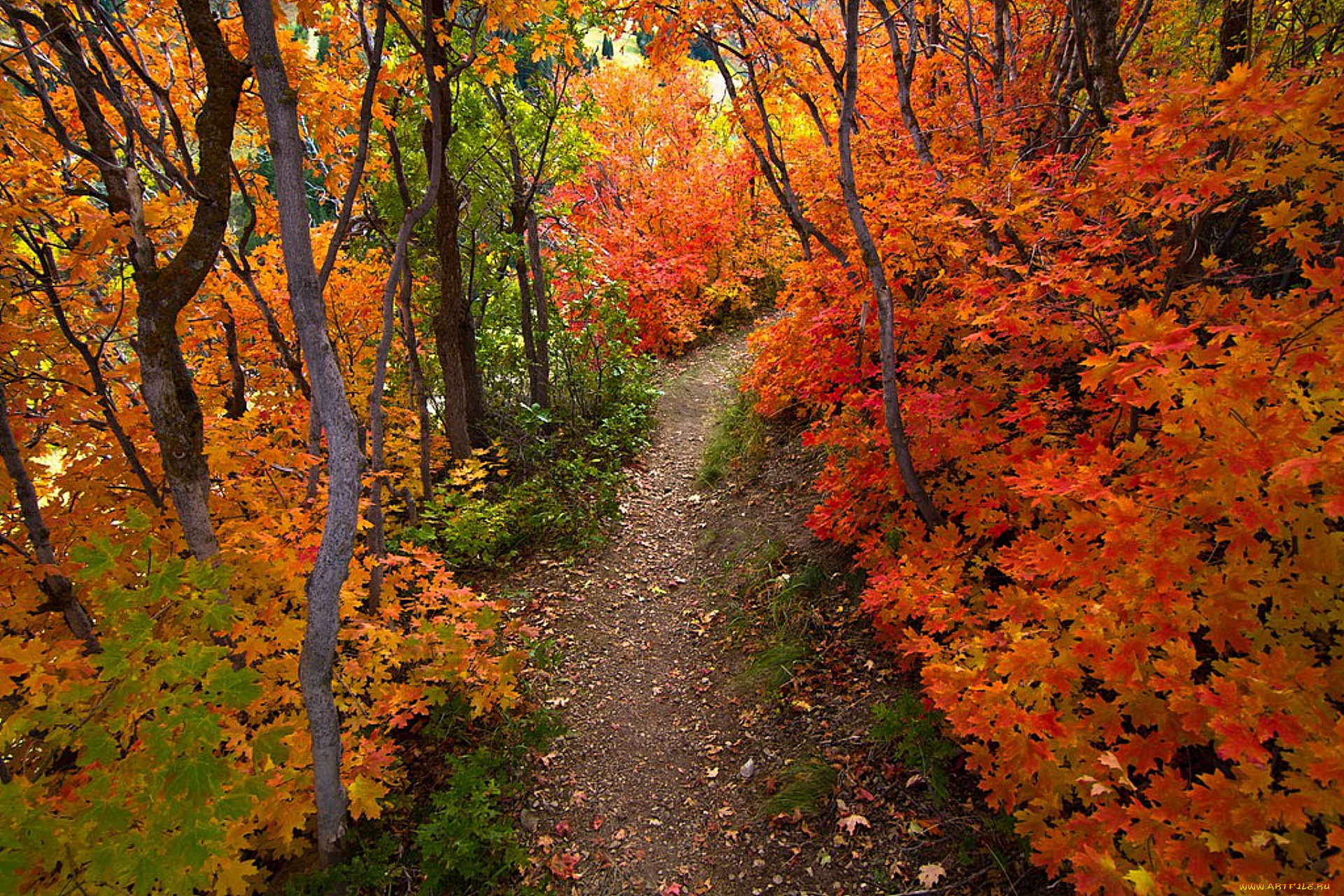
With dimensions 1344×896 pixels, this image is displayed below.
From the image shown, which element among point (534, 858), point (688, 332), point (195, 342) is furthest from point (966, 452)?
point (688, 332)

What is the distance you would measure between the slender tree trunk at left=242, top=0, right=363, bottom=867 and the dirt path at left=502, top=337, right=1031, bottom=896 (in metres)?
1.93

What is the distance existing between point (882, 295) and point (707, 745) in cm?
372

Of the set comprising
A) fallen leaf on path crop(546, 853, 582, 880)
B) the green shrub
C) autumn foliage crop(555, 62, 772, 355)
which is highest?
autumn foliage crop(555, 62, 772, 355)

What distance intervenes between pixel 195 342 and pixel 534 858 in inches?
231

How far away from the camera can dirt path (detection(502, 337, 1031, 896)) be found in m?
3.52

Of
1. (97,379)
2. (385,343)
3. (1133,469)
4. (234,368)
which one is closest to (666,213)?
(234,368)

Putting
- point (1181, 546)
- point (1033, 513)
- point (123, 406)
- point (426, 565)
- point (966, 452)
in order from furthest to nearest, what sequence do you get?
point (426, 565) → point (123, 406) → point (966, 452) → point (1033, 513) → point (1181, 546)

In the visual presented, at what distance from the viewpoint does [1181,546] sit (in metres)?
2.36

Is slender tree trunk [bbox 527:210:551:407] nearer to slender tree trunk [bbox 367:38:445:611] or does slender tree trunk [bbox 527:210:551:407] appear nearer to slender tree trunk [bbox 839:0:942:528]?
slender tree trunk [bbox 367:38:445:611]

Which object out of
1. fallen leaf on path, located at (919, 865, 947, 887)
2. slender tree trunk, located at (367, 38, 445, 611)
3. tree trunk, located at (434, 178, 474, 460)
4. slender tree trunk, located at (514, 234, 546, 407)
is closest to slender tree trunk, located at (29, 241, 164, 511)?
slender tree trunk, located at (367, 38, 445, 611)

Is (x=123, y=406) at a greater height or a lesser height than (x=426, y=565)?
greater

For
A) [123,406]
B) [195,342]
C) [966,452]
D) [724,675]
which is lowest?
[724,675]

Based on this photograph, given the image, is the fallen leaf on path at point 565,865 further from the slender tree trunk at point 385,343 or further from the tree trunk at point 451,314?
the tree trunk at point 451,314

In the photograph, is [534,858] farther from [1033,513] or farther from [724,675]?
[1033,513]
